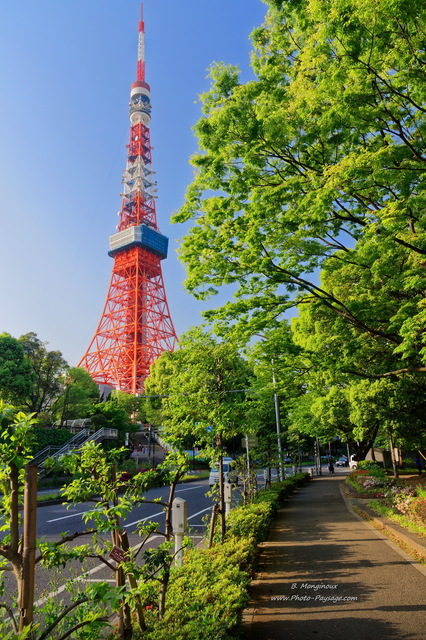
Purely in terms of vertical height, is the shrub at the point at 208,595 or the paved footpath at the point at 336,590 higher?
the shrub at the point at 208,595

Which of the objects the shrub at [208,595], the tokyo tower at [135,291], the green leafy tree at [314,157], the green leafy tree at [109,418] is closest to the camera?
the shrub at [208,595]

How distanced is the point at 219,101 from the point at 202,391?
5143 millimetres

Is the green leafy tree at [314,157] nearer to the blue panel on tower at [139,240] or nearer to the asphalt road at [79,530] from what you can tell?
the asphalt road at [79,530]

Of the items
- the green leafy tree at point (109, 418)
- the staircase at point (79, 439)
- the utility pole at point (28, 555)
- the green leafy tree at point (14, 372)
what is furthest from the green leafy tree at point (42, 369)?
the utility pole at point (28, 555)

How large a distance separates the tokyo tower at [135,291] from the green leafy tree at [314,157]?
48561mm

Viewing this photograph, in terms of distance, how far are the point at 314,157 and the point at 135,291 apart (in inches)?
2167

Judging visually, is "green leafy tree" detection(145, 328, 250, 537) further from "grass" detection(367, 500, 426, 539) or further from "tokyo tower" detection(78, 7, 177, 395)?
"tokyo tower" detection(78, 7, 177, 395)

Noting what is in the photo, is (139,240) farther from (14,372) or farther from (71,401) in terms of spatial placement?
(14,372)

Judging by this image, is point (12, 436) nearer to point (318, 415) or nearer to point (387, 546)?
point (387, 546)

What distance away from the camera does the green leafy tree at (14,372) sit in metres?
23.5

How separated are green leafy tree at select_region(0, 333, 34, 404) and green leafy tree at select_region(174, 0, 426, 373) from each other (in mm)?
19584

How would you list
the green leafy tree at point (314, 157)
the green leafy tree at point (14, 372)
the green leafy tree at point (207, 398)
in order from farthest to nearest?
the green leafy tree at point (14, 372) → the green leafy tree at point (207, 398) → the green leafy tree at point (314, 157)

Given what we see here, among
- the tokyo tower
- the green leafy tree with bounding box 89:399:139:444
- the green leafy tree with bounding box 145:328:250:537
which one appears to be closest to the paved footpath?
the green leafy tree with bounding box 145:328:250:537

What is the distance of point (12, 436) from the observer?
206 cm
